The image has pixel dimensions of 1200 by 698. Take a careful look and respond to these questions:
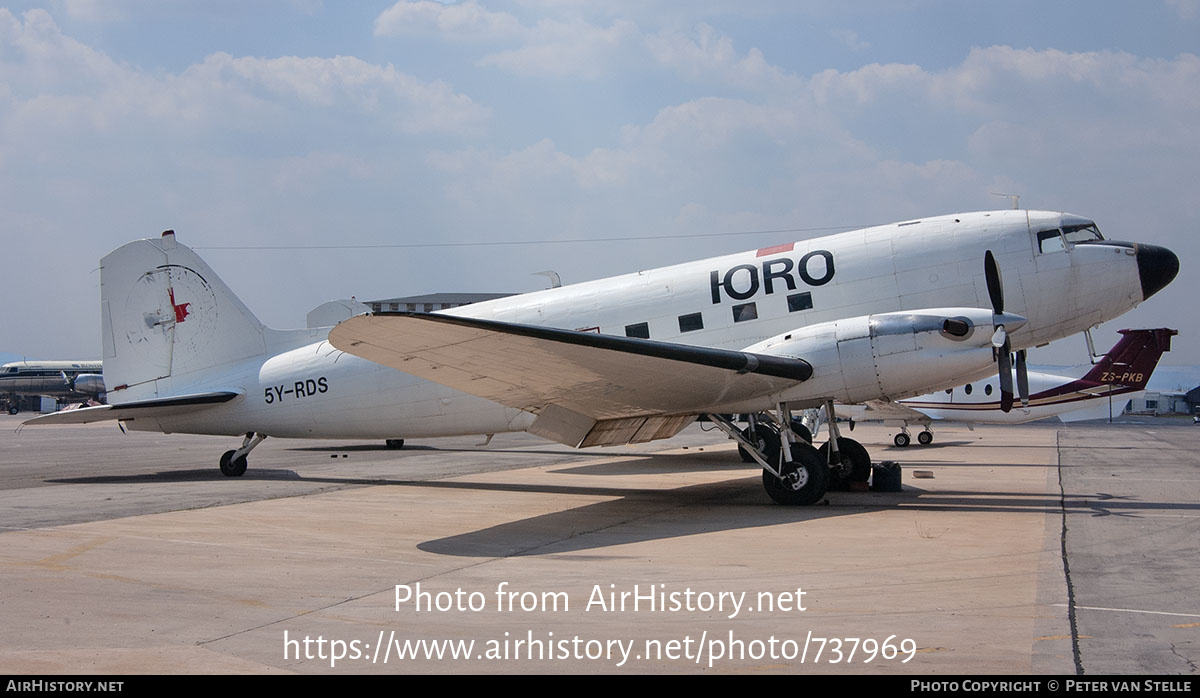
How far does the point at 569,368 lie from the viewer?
12.2 metres

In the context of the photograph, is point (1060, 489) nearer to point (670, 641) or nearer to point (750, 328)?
point (750, 328)

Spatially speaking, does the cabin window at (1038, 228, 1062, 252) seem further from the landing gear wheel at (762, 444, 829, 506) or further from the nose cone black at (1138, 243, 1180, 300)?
the landing gear wheel at (762, 444, 829, 506)

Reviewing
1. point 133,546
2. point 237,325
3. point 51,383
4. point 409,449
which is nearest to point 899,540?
point 133,546

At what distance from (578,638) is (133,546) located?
635 centimetres

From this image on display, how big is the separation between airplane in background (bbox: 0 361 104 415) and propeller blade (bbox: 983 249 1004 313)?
269 ft

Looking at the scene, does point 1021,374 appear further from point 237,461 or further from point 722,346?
point 237,461

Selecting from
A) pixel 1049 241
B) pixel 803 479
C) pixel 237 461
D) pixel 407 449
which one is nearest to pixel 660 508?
pixel 803 479

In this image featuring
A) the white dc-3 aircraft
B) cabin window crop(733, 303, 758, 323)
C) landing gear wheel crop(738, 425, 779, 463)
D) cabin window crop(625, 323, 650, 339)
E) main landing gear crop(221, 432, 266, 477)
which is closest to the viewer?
the white dc-3 aircraft

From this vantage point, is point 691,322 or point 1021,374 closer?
point 691,322

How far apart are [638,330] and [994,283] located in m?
5.44

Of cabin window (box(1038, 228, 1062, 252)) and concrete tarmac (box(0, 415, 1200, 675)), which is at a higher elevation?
cabin window (box(1038, 228, 1062, 252))

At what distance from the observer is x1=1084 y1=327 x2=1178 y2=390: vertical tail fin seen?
100 ft

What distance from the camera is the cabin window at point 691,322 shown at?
49.5 feet

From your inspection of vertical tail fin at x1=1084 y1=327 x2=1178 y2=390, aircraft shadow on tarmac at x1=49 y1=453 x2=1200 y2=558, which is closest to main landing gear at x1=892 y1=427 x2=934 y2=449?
vertical tail fin at x1=1084 y1=327 x2=1178 y2=390
